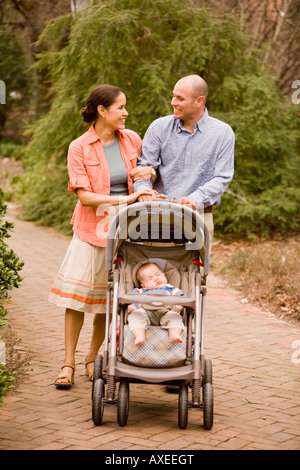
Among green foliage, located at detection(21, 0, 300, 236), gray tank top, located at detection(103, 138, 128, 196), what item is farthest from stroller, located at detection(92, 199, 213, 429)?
green foliage, located at detection(21, 0, 300, 236)

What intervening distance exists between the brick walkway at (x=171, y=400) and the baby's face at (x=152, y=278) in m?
0.86

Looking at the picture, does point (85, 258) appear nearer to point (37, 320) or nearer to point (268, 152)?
point (37, 320)

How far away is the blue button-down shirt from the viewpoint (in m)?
5.02

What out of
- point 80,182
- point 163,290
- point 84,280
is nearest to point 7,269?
point 84,280

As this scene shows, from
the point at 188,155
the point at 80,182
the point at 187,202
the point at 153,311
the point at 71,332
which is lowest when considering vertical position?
the point at 71,332

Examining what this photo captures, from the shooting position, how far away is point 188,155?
505cm

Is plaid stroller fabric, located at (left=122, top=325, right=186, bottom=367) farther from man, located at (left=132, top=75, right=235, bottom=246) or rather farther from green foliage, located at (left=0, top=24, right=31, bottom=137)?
green foliage, located at (left=0, top=24, right=31, bottom=137)

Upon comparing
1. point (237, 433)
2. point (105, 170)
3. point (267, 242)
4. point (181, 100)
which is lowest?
point (237, 433)

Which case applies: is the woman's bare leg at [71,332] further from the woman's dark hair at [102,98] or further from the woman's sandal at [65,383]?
the woman's dark hair at [102,98]

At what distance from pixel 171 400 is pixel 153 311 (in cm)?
88

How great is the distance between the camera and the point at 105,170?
5.08m

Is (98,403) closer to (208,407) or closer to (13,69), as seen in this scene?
(208,407)
